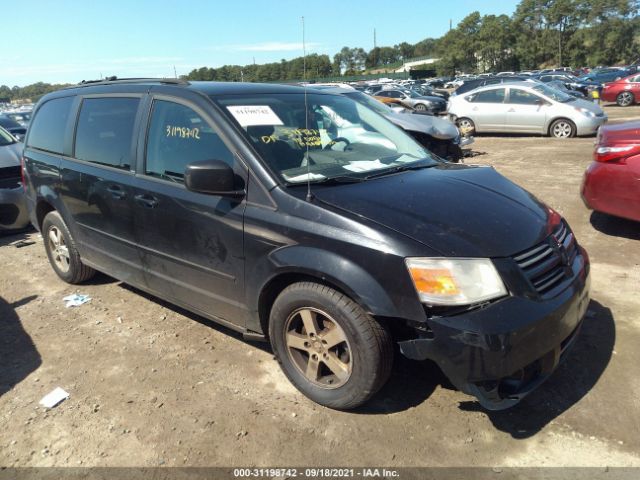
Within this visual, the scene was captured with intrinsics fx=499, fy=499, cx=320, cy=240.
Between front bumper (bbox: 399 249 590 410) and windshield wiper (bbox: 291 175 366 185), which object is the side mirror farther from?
front bumper (bbox: 399 249 590 410)

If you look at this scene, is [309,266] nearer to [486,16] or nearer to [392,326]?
[392,326]

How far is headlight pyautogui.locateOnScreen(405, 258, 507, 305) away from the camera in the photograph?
236 centimetres

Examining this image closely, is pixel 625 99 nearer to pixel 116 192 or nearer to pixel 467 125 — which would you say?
pixel 467 125

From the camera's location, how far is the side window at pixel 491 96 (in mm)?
14617

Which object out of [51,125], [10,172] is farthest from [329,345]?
[10,172]

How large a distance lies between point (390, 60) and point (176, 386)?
159508mm

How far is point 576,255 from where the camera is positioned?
301 centimetres

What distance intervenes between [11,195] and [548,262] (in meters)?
6.77

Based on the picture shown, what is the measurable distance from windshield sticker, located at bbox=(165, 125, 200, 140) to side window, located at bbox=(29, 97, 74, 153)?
1619 millimetres

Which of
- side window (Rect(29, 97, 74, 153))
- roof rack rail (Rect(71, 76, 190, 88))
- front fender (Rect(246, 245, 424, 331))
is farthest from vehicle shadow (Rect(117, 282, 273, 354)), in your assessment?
roof rack rail (Rect(71, 76, 190, 88))

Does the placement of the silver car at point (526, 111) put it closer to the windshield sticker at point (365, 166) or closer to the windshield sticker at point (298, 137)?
the windshield sticker at point (365, 166)

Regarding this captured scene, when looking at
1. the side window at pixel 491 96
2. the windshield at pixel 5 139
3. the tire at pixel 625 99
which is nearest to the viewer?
the windshield at pixel 5 139

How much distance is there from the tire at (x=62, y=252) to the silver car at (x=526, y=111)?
42.4ft

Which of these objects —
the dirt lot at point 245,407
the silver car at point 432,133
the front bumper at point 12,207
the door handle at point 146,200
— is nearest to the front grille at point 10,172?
the front bumper at point 12,207
